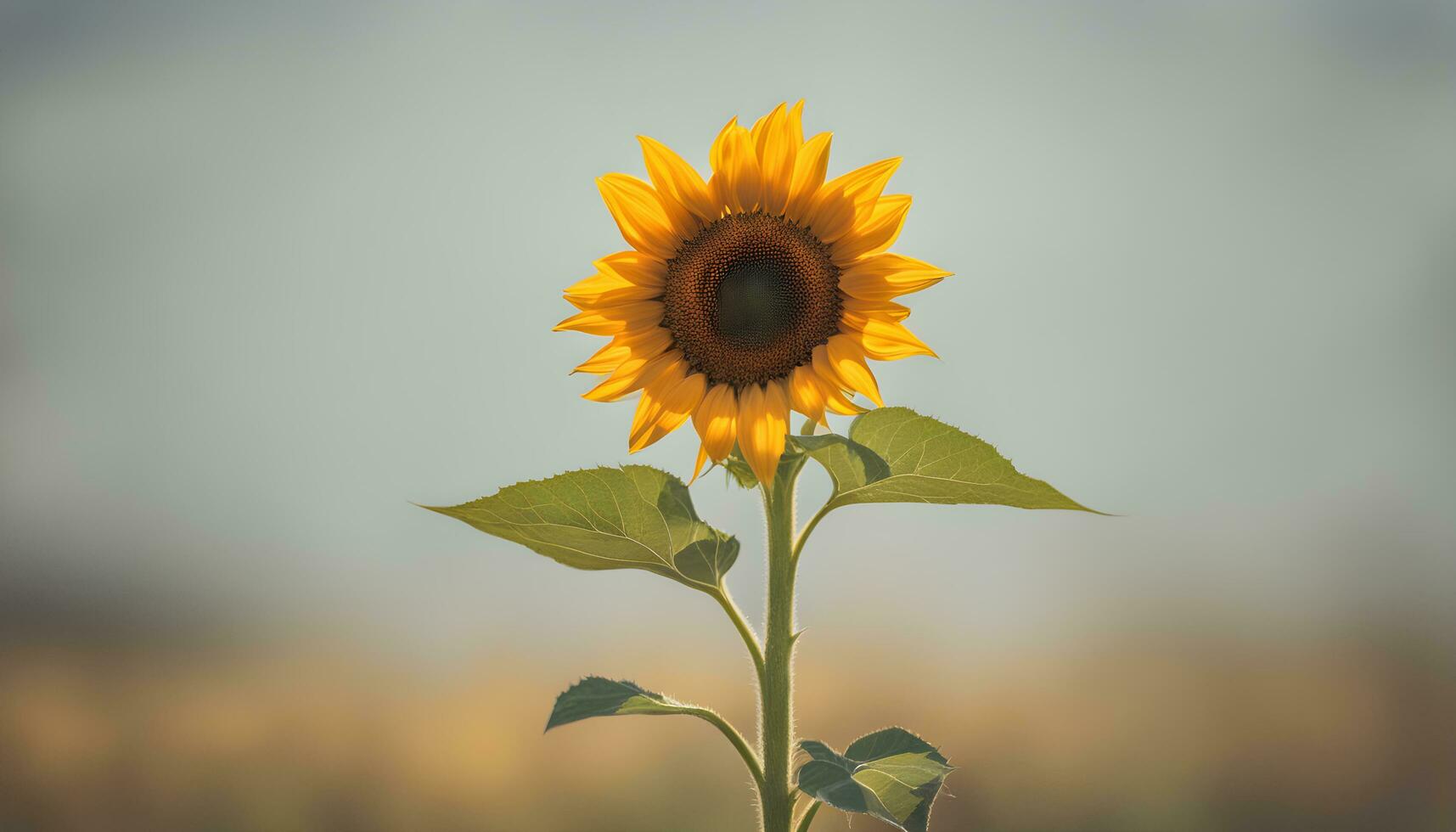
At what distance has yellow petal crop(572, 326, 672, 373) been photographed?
3.32ft

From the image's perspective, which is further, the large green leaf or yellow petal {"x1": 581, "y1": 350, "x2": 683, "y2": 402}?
yellow petal {"x1": 581, "y1": 350, "x2": 683, "y2": 402}

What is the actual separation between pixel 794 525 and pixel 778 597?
0.07 m

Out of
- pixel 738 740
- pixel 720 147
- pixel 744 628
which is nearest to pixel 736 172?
pixel 720 147

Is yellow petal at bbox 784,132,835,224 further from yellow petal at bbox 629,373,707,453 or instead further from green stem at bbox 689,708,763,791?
green stem at bbox 689,708,763,791

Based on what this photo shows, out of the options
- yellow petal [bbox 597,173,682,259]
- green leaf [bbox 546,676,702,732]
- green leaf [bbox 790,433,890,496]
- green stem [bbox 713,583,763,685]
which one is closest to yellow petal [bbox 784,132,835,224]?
yellow petal [bbox 597,173,682,259]

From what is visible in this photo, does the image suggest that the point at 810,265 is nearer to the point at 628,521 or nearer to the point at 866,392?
the point at 866,392

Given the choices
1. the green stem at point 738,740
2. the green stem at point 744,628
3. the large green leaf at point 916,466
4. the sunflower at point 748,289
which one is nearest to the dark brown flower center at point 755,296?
the sunflower at point 748,289

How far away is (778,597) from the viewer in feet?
3.23

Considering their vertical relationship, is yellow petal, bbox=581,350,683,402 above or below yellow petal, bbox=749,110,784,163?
below

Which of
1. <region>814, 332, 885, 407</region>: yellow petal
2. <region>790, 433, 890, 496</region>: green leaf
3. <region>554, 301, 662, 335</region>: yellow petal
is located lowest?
<region>790, 433, 890, 496</region>: green leaf

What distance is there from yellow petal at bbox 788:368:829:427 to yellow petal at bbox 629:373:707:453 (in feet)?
0.31

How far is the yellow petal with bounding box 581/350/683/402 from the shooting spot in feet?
3.28

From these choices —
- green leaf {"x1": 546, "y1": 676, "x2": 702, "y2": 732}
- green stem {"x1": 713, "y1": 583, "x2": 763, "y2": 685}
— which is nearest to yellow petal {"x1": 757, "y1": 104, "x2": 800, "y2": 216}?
green stem {"x1": 713, "y1": 583, "x2": 763, "y2": 685}

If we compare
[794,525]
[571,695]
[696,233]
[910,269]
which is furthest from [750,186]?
[571,695]
